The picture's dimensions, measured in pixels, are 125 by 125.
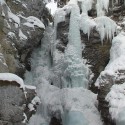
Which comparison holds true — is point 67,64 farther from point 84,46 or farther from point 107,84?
point 107,84

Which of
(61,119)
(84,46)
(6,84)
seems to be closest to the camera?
(6,84)

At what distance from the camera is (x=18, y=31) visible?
59.0ft

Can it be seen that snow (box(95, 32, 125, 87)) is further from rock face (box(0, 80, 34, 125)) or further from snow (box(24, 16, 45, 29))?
rock face (box(0, 80, 34, 125))

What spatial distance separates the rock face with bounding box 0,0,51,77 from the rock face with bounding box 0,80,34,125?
200 cm

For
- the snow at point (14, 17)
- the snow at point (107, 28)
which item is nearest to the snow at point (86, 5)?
the snow at point (107, 28)

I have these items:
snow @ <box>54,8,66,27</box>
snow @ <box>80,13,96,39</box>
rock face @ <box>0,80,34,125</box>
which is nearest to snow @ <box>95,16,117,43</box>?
snow @ <box>80,13,96,39</box>

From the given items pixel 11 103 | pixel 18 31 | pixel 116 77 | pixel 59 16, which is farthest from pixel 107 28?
pixel 11 103

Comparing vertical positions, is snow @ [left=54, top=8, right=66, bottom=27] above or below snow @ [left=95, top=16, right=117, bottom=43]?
above

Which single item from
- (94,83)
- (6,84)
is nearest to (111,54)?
(94,83)

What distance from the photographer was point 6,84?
42.4ft

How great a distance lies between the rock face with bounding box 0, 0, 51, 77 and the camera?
1656 centimetres

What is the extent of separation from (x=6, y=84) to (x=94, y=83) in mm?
6561

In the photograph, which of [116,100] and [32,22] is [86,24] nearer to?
[32,22]

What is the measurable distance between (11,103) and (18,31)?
5.86 meters
